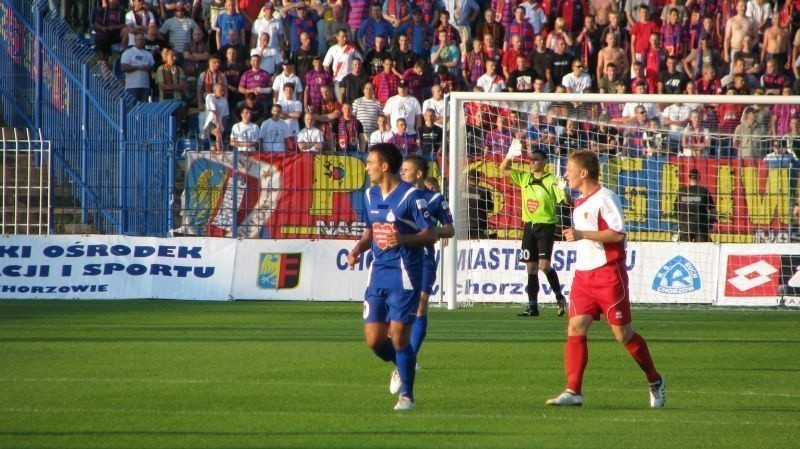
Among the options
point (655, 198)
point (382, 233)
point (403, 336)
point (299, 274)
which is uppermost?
point (655, 198)

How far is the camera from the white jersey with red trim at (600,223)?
938 cm

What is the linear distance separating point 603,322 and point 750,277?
126 inches

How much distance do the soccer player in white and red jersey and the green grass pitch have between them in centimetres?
26

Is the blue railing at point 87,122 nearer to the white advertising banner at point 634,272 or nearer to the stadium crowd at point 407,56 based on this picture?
the stadium crowd at point 407,56

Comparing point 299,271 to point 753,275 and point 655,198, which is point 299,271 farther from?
point 753,275

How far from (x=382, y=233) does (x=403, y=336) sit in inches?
30.3

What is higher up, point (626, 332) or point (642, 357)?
point (626, 332)

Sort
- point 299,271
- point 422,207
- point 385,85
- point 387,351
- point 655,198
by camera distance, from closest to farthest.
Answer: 1. point 422,207
2. point 387,351
3. point 299,271
4. point 655,198
5. point 385,85

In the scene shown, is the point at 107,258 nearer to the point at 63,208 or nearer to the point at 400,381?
the point at 63,208

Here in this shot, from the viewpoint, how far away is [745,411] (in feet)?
31.0

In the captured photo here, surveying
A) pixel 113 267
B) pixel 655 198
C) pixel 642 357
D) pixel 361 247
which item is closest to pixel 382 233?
pixel 361 247

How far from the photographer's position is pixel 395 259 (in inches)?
362

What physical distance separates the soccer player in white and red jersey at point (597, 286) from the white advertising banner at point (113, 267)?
11.3 m

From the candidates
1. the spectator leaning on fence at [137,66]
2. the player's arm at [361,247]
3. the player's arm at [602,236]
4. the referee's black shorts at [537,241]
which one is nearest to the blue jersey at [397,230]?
the player's arm at [361,247]
